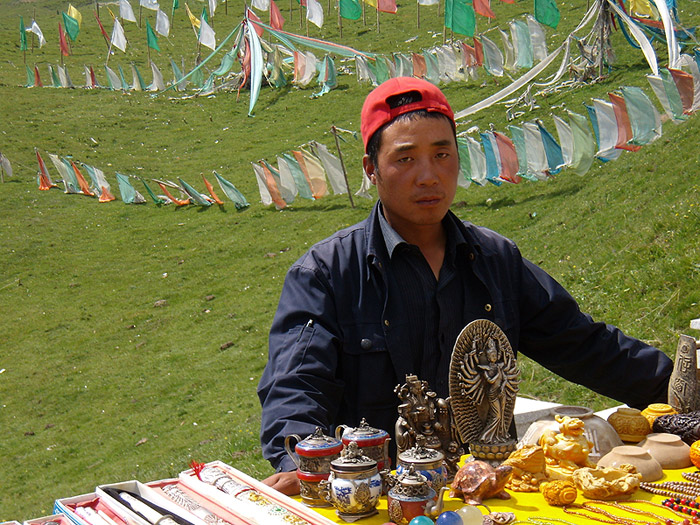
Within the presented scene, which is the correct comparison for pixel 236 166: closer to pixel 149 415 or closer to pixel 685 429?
pixel 149 415

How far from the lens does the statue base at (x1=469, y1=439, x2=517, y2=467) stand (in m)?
2.39

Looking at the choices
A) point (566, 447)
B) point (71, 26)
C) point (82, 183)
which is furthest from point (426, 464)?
point (71, 26)

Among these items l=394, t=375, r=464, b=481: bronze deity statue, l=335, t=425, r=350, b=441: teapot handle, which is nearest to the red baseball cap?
l=394, t=375, r=464, b=481: bronze deity statue

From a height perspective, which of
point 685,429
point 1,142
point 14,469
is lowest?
point 14,469

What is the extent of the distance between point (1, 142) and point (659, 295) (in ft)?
87.8

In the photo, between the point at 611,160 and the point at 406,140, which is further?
the point at 611,160

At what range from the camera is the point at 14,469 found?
33.9 ft

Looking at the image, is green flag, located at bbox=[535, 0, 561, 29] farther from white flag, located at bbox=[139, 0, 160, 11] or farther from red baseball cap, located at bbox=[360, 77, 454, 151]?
white flag, located at bbox=[139, 0, 160, 11]

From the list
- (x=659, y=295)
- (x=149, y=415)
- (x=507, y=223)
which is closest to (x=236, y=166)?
(x=507, y=223)

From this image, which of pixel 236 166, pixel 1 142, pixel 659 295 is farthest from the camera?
pixel 1 142

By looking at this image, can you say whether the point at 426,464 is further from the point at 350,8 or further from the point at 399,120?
the point at 350,8

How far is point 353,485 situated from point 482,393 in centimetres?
59

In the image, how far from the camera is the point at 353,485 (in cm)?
204

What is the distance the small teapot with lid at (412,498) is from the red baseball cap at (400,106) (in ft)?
4.07
